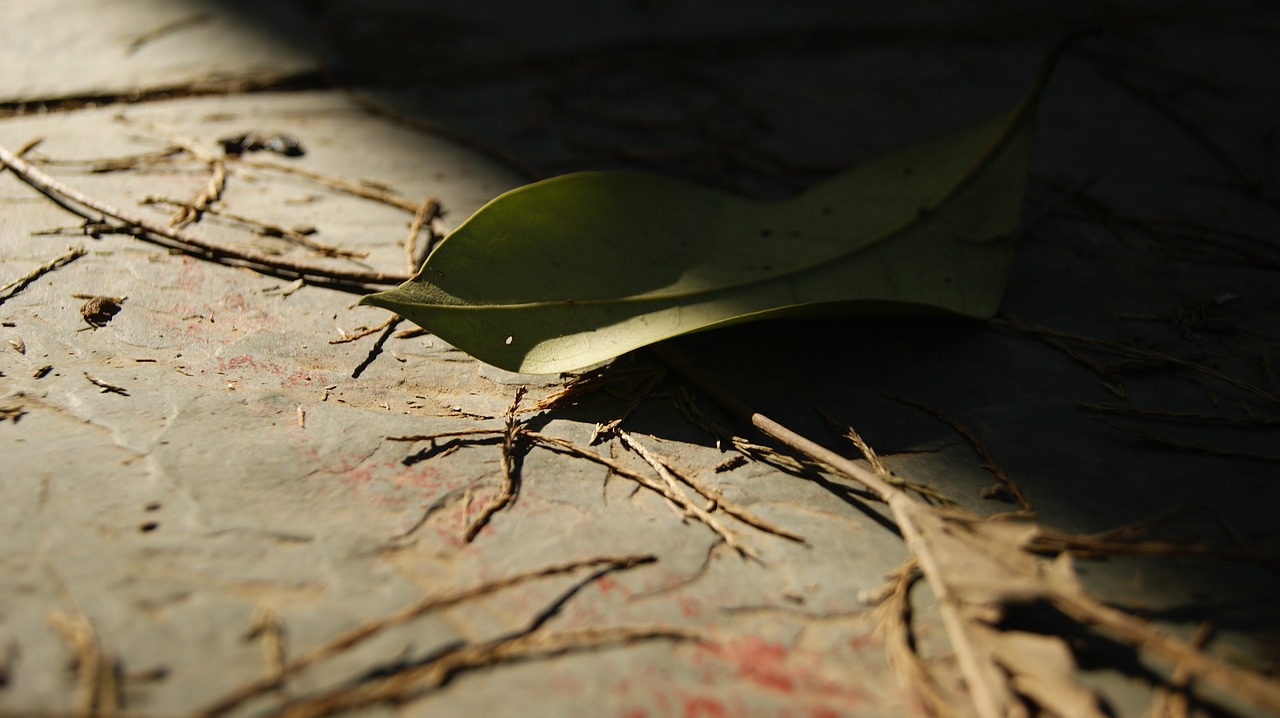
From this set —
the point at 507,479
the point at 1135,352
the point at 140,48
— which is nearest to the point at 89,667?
the point at 507,479

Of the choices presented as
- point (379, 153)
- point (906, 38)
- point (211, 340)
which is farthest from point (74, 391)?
point (906, 38)

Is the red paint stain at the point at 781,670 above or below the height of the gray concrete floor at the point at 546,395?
below

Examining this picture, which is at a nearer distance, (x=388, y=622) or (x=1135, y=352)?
(x=388, y=622)

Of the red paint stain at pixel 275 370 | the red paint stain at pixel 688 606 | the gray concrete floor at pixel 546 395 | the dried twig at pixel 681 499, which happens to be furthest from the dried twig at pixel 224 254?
the red paint stain at pixel 688 606

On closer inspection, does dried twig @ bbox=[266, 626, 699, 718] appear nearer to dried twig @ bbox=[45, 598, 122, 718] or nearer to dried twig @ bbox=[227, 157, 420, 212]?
dried twig @ bbox=[45, 598, 122, 718]

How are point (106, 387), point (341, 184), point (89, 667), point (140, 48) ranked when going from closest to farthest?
point (89, 667), point (106, 387), point (341, 184), point (140, 48)

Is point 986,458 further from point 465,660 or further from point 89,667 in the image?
point 89,667

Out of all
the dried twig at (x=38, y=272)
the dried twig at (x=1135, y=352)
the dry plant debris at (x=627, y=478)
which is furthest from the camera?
the dried twig at (x=38, y=272)

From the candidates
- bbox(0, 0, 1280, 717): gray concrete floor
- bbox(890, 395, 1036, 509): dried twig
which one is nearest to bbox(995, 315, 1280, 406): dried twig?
bbox(0, 0, 1280, 717): gray concrete floor

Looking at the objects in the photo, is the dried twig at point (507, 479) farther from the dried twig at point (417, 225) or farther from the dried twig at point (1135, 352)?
the dried twig at point (1135, 352)

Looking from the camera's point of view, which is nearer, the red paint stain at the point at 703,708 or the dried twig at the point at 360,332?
the red paint stain at the point at 703,708
